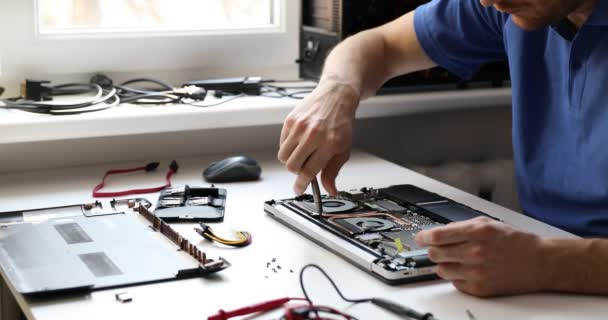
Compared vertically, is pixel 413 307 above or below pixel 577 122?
below

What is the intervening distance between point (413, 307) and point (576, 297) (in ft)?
0.71

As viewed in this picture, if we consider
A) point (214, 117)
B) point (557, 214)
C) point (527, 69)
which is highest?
point (527, 69)

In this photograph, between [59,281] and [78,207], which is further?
[78,207]

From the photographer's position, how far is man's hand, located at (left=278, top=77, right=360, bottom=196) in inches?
52.8

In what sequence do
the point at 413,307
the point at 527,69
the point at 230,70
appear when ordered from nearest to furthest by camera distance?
the point at 413,307
the point at 527,69
the point at 230,70

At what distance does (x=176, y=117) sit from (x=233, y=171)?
18 cm

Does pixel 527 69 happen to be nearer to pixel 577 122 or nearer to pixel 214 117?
pixel 577 122

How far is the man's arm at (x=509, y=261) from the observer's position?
3.56 feet

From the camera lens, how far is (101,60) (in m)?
1.89

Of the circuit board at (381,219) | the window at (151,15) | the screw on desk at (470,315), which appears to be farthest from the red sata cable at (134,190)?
the screw on desk at (470,315)

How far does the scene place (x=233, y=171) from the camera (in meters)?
1.59

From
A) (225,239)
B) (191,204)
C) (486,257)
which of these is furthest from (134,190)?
(486,257)

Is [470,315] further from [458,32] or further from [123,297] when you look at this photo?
[458,32]

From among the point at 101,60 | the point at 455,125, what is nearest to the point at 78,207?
the point at 101,60
